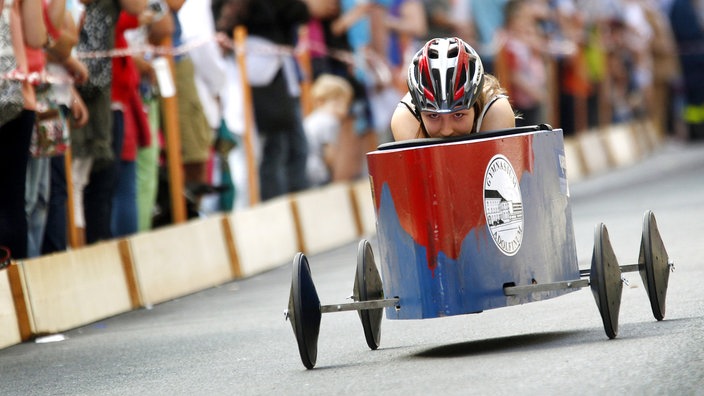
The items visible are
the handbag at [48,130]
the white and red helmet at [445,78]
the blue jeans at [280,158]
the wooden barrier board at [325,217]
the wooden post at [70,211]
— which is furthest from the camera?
the wooden barrier board at [325,217]

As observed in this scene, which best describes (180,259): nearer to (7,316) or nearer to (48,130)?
(48,130)

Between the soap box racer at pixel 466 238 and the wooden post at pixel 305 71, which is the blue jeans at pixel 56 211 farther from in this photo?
the wooden post at pixel 305 71

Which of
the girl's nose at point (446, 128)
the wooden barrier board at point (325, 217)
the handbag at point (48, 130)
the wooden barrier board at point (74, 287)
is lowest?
the wooden barrier board at point (325, 217)

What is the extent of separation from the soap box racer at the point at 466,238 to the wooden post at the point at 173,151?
19.6 ft

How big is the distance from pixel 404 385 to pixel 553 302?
3.17 m

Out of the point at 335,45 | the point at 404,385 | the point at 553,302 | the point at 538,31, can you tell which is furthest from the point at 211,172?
the point at 538,31

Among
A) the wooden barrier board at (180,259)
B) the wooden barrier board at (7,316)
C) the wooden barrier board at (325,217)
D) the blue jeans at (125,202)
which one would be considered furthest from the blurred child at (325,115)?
the wooden barrier board at (7,316)

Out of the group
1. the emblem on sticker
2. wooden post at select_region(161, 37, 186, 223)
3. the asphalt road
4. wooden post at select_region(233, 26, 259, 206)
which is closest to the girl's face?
the emblem on sticker

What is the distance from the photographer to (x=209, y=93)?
15.3 meters

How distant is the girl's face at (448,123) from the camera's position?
8.86 metres

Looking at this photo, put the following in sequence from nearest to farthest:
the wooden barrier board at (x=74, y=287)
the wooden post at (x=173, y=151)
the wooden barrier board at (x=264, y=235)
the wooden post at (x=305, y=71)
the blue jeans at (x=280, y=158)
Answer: the wooden barrier board at (x=74, y=287) → the wooden post at (x=173, y=151) → the wooden barrier board at (x=264, y=235) → the blue jeans at (x=280, y=158) → the wooden post at (x=305, y=71)

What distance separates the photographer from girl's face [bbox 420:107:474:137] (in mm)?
8859

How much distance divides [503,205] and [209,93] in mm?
7121

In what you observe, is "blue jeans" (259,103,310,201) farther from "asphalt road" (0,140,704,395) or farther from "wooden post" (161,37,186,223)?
"asphalt road" (0,140,704,395)
